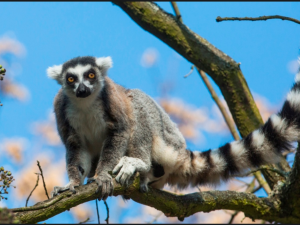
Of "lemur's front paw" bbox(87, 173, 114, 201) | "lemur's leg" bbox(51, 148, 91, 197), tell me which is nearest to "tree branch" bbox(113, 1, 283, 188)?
"lemur's leg" bbox(51, 148, 91, 197)

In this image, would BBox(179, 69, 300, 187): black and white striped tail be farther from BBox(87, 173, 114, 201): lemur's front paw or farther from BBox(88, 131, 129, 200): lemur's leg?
BBox(87, 173, 114, 201): lemur's front paw

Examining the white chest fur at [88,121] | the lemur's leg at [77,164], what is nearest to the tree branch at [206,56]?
the white chest fur at [88,121]

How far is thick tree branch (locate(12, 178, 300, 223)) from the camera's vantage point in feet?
11.7

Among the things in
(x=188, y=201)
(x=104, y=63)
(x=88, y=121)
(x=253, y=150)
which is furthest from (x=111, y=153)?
(x=253, y=150)

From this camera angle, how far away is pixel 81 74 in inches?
194

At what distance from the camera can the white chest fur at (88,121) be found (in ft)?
15.7

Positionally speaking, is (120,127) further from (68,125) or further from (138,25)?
(138,25)

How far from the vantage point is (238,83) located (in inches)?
228

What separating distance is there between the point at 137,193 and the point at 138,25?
10.4 ft

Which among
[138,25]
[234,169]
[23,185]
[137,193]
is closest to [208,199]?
[234,169]

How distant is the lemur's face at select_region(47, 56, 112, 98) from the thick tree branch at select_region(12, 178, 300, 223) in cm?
141

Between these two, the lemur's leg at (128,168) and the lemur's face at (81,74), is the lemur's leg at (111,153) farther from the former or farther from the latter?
the lemur's face at (81,74)

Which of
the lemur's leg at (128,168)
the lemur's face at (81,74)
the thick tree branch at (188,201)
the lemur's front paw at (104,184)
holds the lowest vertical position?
the thick tree branch at (188,201)

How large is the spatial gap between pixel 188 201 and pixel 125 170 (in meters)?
0.98
